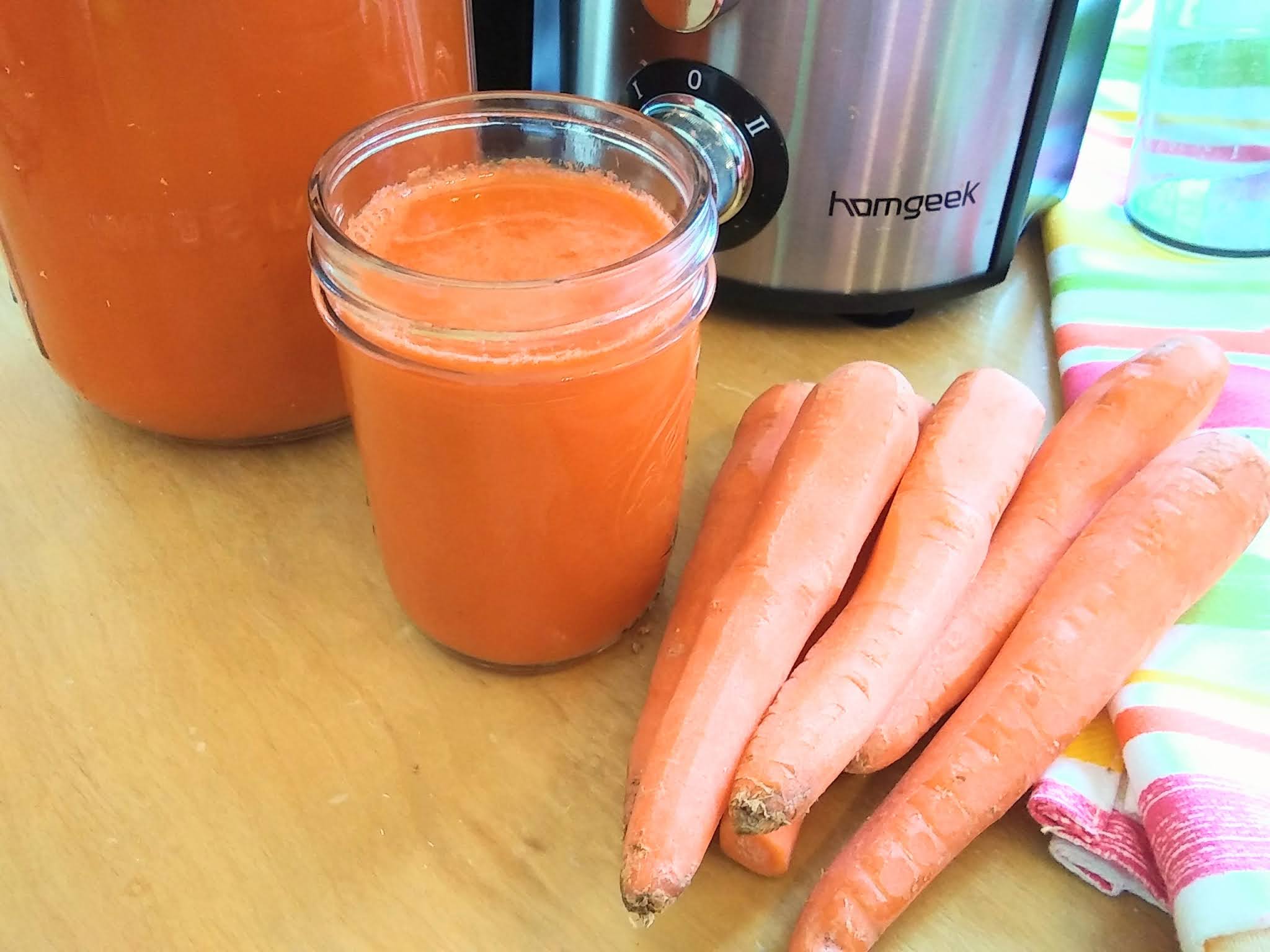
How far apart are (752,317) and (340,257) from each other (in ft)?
1.31

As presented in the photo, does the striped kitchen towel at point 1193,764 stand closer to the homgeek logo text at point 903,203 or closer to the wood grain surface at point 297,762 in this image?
the wood grain surface at point 297,762

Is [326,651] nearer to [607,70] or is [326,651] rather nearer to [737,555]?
[737,555]

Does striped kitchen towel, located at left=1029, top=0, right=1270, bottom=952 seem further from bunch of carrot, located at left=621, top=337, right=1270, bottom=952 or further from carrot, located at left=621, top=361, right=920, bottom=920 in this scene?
carrot, located at left=621, top=361, right=920, bottom=920

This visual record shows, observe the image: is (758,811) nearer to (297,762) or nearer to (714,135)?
(297,762)

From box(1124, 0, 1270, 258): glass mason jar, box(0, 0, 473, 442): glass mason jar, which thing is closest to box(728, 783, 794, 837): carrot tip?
box(0, 0, 473, 442): glass mason jar

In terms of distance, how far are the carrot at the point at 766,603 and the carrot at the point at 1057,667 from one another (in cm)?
6

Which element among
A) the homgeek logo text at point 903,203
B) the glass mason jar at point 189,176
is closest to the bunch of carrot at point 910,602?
the homgeek logo text at point 903,203

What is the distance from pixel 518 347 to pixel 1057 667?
27cm

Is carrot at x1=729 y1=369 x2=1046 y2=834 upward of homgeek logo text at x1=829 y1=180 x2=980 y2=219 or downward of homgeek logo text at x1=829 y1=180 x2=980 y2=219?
downward

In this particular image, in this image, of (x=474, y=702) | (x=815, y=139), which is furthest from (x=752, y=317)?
(x=474, y=702)

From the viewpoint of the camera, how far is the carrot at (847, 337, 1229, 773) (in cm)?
48

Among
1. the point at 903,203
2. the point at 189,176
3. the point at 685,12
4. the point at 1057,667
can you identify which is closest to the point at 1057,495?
the point at 1057,667

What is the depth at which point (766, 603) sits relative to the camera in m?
0.49

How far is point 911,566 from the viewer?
50 centimetres
